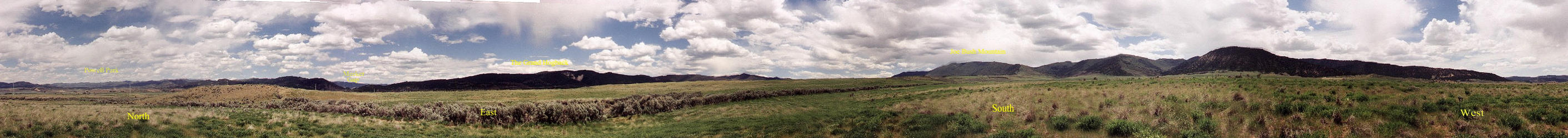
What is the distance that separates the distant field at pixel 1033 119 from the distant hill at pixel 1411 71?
38.3m

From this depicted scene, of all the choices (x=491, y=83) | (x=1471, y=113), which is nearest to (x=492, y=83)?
(x=491, y=83)

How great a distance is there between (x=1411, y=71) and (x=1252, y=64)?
37.3 m

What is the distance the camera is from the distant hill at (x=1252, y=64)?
90.6 metres

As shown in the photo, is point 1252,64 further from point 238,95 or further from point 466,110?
point 238,95

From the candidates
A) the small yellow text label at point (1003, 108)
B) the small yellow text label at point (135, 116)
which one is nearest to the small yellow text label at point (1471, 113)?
the small yellow text label at point (1003, 108)

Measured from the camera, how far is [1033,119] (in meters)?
23.1

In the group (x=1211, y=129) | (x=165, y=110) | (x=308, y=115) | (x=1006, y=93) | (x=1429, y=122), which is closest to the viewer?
(x=1429, y=122)

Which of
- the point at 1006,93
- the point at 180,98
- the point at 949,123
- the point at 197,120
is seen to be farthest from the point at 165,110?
the point at 1006,93

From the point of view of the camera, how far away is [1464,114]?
709 inches

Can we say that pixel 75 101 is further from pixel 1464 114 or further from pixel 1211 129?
pixel 1464 114

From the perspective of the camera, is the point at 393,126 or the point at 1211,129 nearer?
the point at 1211,129

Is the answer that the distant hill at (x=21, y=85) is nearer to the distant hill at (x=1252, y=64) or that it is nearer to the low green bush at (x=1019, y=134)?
the low green bush at (x=1019, y=134)

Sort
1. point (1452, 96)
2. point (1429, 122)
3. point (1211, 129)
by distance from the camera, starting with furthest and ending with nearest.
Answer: point (1452, 96) < point (1211, 129) < point (1429, 122)

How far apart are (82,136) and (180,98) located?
70.6 feet
